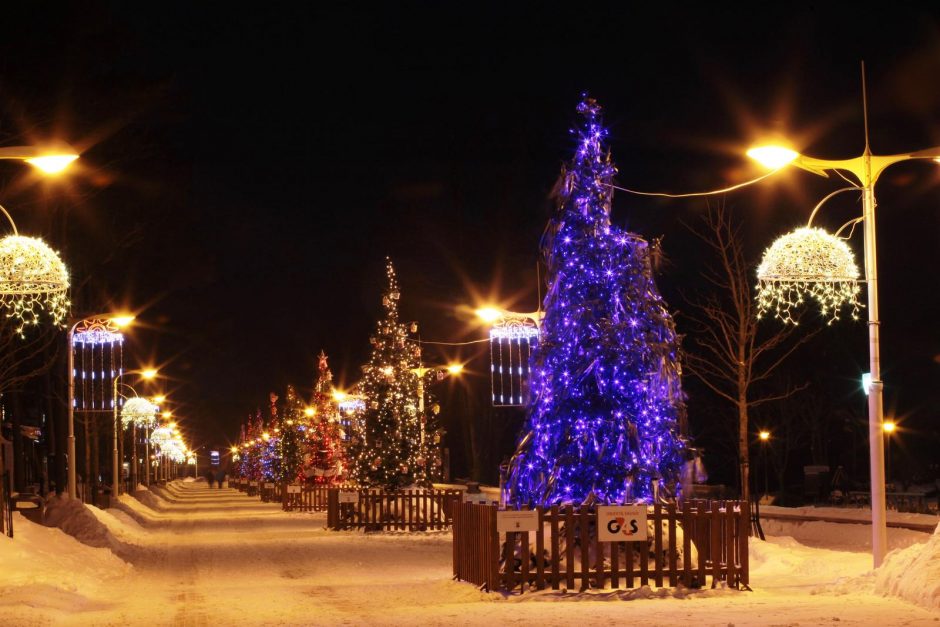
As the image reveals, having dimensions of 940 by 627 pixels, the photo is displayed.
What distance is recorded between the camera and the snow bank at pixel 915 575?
1388cm

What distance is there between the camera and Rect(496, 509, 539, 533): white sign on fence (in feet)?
56.2

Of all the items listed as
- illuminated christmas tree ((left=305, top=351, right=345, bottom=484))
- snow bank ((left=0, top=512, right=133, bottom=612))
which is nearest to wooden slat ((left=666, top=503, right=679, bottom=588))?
snow bank ((left=0, top=512, right=133, bottom=612))

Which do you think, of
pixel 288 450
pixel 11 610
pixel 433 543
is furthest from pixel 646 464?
pixel 288 450

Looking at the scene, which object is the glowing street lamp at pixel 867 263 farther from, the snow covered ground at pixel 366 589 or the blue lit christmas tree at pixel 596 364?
the blue lit christmas tree at pixel 596 364

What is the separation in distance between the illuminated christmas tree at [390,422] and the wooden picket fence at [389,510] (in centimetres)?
87

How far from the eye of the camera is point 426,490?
123ft

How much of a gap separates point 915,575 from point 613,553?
4296 millimetres

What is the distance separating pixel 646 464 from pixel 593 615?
521 centimetres

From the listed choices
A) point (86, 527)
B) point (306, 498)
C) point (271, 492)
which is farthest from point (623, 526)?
point (271, 492)

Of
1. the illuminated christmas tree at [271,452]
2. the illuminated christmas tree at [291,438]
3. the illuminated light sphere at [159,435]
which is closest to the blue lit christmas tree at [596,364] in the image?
the illuminated christmas tree at [291,438]

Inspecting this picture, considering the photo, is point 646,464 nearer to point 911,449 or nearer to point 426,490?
point 426,490

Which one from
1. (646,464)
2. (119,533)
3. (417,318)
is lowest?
(119,533)

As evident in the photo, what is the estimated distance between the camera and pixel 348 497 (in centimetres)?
3650

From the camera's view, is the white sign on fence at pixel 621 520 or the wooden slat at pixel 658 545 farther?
the white sign on fence at pixel 621 520
